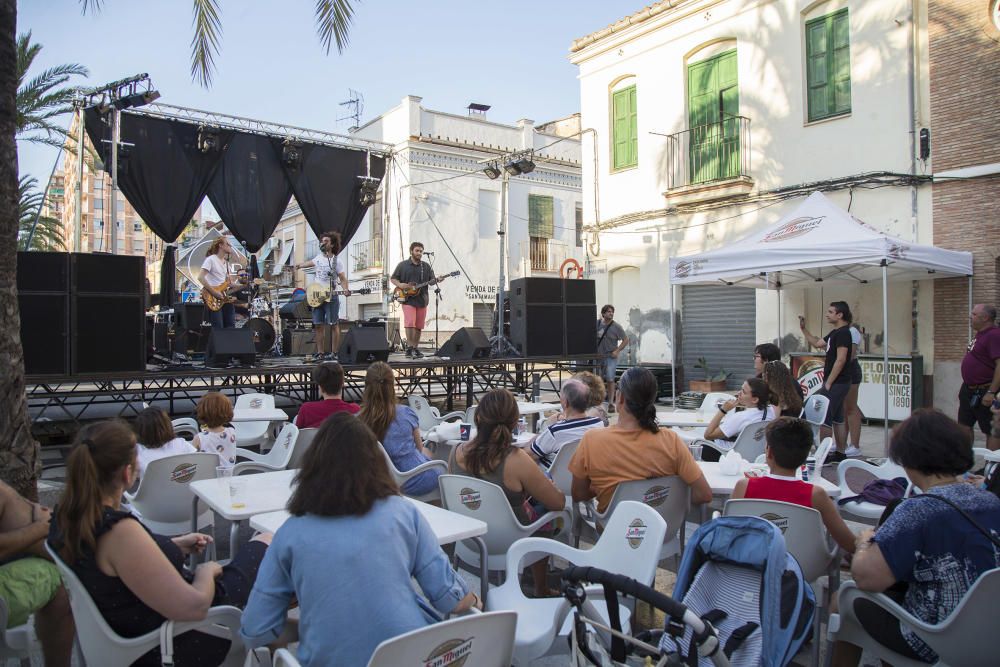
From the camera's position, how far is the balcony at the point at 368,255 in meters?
21.8

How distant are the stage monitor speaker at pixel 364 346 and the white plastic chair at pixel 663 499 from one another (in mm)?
6099

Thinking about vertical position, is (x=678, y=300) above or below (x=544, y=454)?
above

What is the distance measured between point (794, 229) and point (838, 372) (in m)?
2.06

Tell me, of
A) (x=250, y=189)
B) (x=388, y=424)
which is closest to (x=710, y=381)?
(x=250, y=189)

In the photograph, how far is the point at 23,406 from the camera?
3.26 metres

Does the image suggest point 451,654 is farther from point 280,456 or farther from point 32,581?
point 280,456

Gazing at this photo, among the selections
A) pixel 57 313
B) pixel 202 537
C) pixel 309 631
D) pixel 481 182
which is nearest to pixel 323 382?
pixel 202 537

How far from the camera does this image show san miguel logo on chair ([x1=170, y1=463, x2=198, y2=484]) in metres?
3.54

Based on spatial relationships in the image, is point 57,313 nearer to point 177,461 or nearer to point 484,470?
point 177,461

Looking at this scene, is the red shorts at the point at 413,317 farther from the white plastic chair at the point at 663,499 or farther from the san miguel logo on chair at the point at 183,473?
the white plastic chair at the point at 663,499

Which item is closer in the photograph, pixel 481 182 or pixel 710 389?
pixel 710 389

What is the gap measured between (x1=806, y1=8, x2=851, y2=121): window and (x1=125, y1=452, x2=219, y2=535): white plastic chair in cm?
1025

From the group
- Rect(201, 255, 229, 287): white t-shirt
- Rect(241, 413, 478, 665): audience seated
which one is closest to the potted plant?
Rect(201, 255, 229, 287): white t-shirt

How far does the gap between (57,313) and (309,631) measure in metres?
6.62
